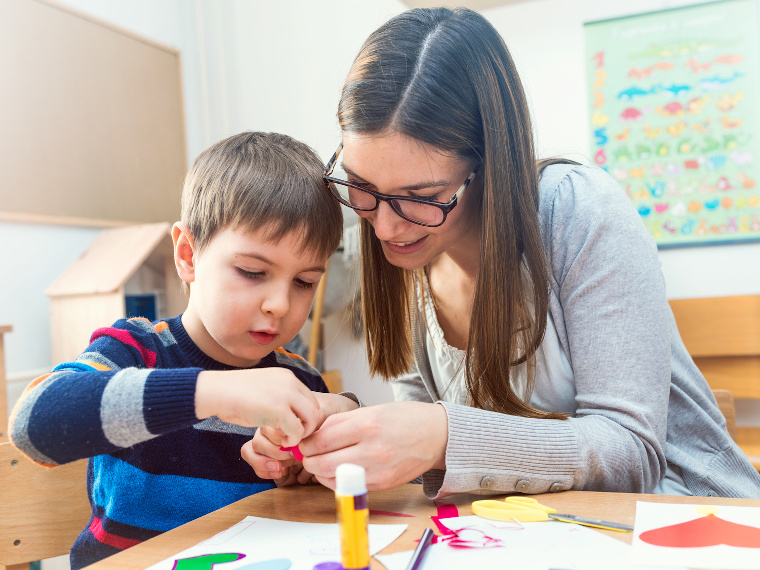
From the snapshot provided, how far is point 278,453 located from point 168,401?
18 centimetres

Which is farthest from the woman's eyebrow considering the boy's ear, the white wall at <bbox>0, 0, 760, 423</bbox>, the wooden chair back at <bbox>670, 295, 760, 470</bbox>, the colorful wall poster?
the colorful wall poster

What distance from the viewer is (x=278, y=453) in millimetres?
746

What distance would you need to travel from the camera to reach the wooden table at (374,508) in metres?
0.58

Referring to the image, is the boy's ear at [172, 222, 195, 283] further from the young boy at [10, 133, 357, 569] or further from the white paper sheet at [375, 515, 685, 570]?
the white paper sheet at [375, 515, 685, 570]

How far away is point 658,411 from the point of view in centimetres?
81

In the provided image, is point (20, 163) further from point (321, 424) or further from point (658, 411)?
point (658, 411)

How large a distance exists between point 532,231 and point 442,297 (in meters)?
0.31

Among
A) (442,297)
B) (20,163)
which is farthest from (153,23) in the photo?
(442,297)

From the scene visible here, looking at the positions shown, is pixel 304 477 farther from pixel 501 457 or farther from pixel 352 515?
pixel 352 515

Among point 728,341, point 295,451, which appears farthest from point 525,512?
point 728,341

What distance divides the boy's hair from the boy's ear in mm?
13

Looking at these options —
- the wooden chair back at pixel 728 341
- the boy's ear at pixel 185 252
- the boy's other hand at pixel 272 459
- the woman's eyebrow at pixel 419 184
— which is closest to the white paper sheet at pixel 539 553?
the boy's other hand at pixel 272 459

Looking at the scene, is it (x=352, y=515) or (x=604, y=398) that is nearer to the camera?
(x=352, y=515)

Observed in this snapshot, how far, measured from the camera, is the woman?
0.82m
